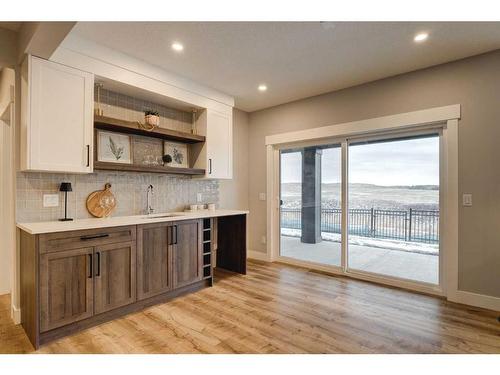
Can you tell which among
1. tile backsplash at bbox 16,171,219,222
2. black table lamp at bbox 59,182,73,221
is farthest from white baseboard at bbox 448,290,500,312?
black table lamp at bbox 59,182,73,221

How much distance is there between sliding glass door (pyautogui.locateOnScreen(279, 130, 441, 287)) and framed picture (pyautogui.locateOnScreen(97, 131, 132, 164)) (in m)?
2.47

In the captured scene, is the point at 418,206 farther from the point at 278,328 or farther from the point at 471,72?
the point at 278,328

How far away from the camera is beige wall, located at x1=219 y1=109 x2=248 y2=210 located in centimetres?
461

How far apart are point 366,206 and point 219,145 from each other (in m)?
2.24

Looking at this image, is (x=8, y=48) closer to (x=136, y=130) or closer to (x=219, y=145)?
(x=136, y=130)

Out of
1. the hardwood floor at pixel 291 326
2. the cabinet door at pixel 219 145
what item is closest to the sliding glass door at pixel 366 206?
the hardwood floor at pixel 291 326

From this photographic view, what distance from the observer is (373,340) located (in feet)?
7.10

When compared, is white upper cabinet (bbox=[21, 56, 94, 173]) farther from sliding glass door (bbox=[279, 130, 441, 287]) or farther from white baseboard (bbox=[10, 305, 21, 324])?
sliding glass door (bbox=[279, 130, 441, 287])

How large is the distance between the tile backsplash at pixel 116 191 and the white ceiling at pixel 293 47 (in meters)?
1.35

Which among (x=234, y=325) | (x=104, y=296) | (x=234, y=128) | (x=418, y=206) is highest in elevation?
(x=234, y=128)

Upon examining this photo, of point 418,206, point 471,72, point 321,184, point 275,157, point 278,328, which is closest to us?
point 278,328
